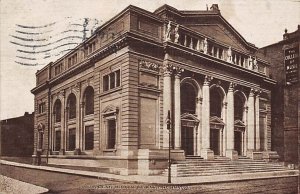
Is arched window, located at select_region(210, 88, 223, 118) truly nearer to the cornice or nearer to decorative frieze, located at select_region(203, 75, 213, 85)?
decorative frieze, located at select_region(203, 75, 213, 85)

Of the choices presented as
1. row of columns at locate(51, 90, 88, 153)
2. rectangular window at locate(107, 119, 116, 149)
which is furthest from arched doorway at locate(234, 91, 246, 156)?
row of columns at locate(51, 90, 88, 153)

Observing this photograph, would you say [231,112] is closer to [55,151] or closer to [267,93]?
[267,93]

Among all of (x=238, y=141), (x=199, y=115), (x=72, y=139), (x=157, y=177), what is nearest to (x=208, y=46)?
(x=199, y=115)

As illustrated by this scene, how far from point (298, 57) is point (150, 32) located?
4.50m

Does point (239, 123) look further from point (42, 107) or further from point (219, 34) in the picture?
point (42, 107)

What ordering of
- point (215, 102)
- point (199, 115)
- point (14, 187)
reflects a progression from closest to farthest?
1. point (14, 187)
2. point (199, 115)
3. point (215, 102)

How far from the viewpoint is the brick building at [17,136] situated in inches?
274

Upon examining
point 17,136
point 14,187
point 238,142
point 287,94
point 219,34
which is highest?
point 219,34

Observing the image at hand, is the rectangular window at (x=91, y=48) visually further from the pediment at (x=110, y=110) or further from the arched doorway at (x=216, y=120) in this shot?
the arched doorway at (x=216, y=120)

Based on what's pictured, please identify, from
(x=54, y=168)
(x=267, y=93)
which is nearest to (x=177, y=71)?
(x=267, y=93)

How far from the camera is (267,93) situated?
13.3 m

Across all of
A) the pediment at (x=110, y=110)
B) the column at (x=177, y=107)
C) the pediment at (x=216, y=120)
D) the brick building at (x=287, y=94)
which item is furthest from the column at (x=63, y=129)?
the brick building at (x=287, y=94)

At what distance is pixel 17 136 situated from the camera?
24.7 ft

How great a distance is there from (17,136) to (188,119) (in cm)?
626
